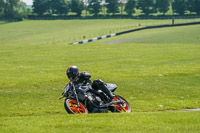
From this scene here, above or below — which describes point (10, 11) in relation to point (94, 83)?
below

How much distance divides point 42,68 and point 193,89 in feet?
44.0

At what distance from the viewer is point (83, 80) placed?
14.3 meters

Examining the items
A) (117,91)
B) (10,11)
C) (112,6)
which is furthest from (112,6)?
(117,91)

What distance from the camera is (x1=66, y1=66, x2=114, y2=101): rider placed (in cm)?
1406

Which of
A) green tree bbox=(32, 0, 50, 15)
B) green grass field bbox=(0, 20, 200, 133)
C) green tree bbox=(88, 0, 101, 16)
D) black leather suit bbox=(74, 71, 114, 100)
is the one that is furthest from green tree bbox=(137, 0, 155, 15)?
black leather suit bbox=(74, 71, 114, 100)

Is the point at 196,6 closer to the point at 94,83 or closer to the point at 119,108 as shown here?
the point at 119,108

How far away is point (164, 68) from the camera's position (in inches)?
1160

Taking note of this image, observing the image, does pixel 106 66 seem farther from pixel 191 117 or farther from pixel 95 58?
pixel 191 117

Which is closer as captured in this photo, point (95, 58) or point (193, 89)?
point (193, 89)

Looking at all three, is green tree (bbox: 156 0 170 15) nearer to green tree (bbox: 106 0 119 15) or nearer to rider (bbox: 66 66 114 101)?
green tree (bbox: 106 0 119 15)

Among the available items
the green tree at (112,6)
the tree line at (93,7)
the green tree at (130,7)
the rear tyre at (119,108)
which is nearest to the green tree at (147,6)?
the tree line at (93,7)

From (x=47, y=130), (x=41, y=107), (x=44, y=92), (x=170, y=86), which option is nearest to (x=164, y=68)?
(x=170, y=86)

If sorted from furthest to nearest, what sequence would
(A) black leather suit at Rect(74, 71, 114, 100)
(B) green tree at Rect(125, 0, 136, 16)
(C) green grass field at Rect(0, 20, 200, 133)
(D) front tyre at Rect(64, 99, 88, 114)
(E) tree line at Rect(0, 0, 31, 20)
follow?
(B) green tree at Rect(125, 0, 136, 16) < (E) tree line at Rect(0, 0, 31, 20) < (A) black leather suit at Rect(74, 71, 114, 100) < (D) front tyre at Rect(64, 99, 88, 114) < (C) green grass field at Rect(0, 20, 200, 133)

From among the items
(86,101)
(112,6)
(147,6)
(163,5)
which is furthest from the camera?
(112,6)
